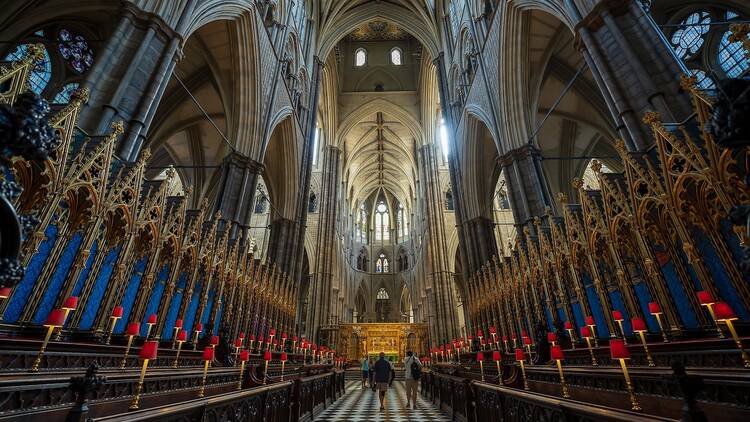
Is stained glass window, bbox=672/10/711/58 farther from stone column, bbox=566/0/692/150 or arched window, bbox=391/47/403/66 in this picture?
arched window, bbox=391/47/403/66

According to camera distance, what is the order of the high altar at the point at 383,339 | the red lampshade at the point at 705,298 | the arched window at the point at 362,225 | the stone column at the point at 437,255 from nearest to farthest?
the red lampshade at the point at 705,298
the stone column at the point at 437,255
the high altar at the point at 383,339
the arched window at the point at 362,225

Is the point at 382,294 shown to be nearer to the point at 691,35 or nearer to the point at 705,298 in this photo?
the point at 691,35

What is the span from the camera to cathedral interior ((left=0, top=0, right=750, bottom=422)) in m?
2.86

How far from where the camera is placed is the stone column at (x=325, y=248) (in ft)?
67.4

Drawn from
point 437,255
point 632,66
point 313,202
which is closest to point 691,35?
point 632,66

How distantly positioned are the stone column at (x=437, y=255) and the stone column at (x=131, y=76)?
1682 centimetres

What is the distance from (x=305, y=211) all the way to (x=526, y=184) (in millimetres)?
9996

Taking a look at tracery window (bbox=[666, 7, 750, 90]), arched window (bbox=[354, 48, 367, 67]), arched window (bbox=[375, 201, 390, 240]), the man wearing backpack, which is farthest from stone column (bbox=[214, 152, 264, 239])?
arched window (bbox=[375, 201, 390, 240])

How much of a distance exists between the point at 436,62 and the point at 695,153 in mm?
17210

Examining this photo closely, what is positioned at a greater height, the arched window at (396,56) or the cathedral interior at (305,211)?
the arched window at (396,56)

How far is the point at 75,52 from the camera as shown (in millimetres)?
10664

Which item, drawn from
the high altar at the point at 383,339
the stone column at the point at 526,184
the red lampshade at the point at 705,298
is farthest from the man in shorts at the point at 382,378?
the high altar at the point at 383,339

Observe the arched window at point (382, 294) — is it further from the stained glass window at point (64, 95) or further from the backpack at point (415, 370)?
the stained glass window at point (64, 95)

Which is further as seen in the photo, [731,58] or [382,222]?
[382,222]
